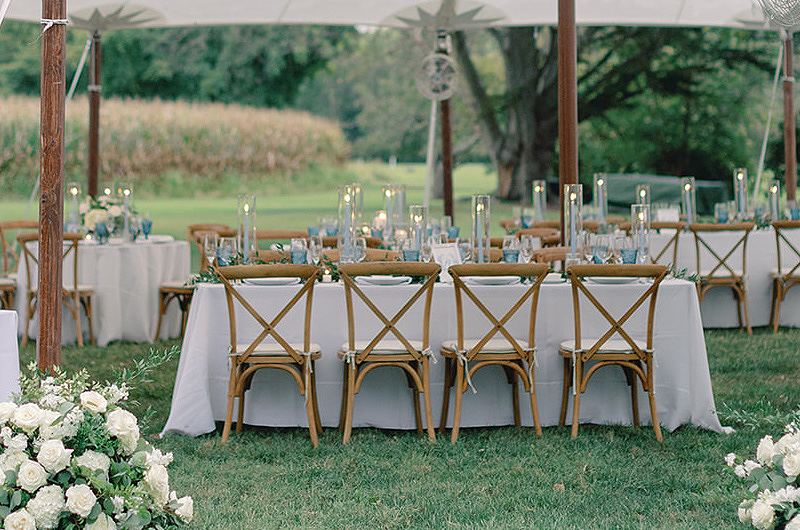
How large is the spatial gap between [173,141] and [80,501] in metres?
19.2

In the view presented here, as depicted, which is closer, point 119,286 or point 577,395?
point 577,395

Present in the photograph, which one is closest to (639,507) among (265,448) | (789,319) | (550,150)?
(265,448)

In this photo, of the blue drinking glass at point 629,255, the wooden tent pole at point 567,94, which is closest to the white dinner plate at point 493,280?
the blue drinking glass at point 629,255

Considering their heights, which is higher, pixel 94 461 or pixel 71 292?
pixel 71 292

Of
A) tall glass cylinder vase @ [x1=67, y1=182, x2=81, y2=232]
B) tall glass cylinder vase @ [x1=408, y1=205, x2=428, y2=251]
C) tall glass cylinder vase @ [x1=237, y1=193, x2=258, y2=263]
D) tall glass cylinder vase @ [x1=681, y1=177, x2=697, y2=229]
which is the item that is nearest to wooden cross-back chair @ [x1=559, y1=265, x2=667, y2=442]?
tall glass cylinder vase @ [x1=408, y1=205, x2=428, y2=251]

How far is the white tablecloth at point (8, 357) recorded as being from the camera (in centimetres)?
431

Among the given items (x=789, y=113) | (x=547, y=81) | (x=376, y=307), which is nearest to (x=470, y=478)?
(x=376, y=307)

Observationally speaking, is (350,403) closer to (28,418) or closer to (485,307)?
(485,307)

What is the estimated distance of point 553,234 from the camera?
860 cm

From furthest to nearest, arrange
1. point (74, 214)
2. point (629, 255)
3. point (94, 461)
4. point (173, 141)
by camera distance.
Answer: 1. point (173, 141)
2. point (74, 214)
3. point (629, 255)
4. point (94, 461)

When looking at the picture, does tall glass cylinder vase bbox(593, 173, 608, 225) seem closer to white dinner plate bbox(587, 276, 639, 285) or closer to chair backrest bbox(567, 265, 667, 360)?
white dinner plate bbox(587, 276, 639, 285)

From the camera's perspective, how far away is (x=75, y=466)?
3.28 m

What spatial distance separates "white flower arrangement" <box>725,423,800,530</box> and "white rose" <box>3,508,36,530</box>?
6.49ft

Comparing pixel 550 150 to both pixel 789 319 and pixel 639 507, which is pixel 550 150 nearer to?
pixel 789 319
